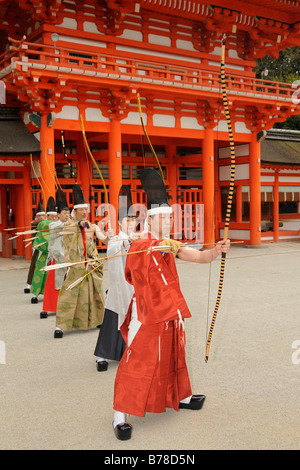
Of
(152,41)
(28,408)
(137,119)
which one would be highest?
(152,41)

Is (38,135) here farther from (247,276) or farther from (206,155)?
(247,276)

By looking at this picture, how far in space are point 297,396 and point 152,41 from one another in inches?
468

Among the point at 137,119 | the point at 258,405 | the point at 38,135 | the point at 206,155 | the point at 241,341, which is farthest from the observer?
the point at 206,155

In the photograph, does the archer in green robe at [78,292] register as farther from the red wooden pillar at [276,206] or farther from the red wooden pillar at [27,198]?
the red wooden pillar at [276,206]

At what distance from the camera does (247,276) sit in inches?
382

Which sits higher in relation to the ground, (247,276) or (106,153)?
(106,153)

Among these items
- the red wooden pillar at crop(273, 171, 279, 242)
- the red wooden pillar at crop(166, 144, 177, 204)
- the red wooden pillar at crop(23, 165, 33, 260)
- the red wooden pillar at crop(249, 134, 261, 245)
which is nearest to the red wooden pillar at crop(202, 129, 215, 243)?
the red wooden pillar at crop(166, 144, 177, 204)

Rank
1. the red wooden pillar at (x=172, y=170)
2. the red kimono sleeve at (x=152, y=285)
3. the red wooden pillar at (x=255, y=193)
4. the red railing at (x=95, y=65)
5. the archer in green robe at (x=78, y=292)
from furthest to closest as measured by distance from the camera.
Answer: the red wooden pillar at (x=172, y=170)
the red wooden pillar at (x=255, y=193)
the red railing at (x=95, y=65)
the archer in green robe at (x=78, y=292)
the red kimono sleeve at (x=152, y=285)

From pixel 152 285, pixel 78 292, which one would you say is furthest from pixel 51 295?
pixel 152 285

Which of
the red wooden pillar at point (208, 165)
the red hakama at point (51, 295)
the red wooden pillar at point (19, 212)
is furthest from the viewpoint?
the red wooden pillar at point (208, 165)

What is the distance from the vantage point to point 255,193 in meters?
15.0

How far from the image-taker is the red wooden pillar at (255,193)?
49.1 feet

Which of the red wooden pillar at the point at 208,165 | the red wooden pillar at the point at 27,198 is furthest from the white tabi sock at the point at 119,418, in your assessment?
the red wooden pillar at the point at 208,165

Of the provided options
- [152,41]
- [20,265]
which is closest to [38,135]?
[20,265]
